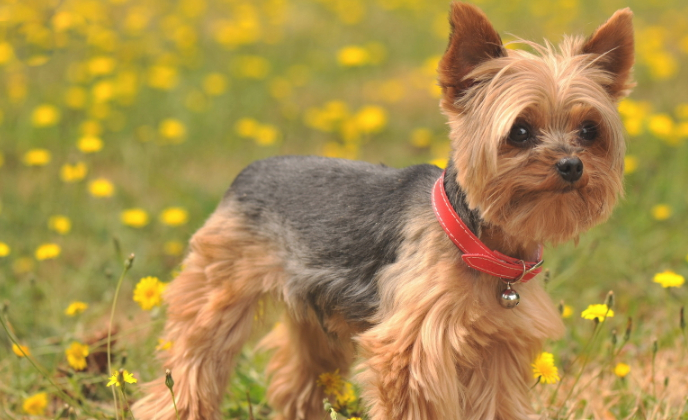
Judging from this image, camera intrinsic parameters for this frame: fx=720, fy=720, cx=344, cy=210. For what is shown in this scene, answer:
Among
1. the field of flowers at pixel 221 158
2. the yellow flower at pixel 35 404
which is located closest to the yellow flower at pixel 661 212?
the field of flowers at pixel 221 158

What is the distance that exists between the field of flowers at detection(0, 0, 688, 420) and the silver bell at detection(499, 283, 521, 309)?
0.56m

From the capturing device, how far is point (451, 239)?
3180mm

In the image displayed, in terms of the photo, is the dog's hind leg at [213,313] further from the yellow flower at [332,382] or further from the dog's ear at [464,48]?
the dog's ear at [464,48]

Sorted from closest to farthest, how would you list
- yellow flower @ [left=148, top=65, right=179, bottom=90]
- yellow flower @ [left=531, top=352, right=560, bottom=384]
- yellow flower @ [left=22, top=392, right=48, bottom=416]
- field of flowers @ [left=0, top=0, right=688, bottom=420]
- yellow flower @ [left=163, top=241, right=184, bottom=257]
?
1. yellow flower @ [left=531, top=352, right=560, bottom=384]
2. yellow flower @ [left=22, top=392, right=48, bottom=416]
3. field of flowers @ [left=0, top=0, right=688, bottom=420]
4. yellow flower @ [left=163, top=241, right=184, bottom=257]
5. yellow flower @ [left=148, top=65, right=179, bottom=90]

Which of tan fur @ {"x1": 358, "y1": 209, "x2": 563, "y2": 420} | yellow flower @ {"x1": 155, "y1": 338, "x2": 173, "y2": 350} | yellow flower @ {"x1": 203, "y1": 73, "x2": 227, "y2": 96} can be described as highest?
tan fur @ {"x1": 358, "y1": 209, "x2": 563, "y2": 420}

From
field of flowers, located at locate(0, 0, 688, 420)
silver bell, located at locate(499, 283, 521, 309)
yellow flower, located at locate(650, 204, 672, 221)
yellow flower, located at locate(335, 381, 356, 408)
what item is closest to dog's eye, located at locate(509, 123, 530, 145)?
silver bell, located at locate(499, 283, 521, 309)

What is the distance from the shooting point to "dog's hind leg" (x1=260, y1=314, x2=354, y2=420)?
4.37 metres

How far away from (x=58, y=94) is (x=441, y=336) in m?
7.35

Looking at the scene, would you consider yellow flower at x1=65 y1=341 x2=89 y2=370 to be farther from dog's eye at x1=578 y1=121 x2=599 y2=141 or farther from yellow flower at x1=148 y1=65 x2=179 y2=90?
yellow flower at x1=148 y1=65 x2=179 y2=90

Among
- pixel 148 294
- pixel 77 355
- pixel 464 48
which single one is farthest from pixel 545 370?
pixel 77 355

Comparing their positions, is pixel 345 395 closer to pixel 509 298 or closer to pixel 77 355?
pixel 509 298

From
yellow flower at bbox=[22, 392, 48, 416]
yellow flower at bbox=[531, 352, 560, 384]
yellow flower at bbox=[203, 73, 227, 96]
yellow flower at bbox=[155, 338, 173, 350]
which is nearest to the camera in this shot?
yellow flower at bbox=[531, 352, 560, 384]

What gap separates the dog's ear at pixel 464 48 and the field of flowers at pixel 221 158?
963mm

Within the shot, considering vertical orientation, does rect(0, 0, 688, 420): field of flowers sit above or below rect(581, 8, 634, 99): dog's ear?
below
